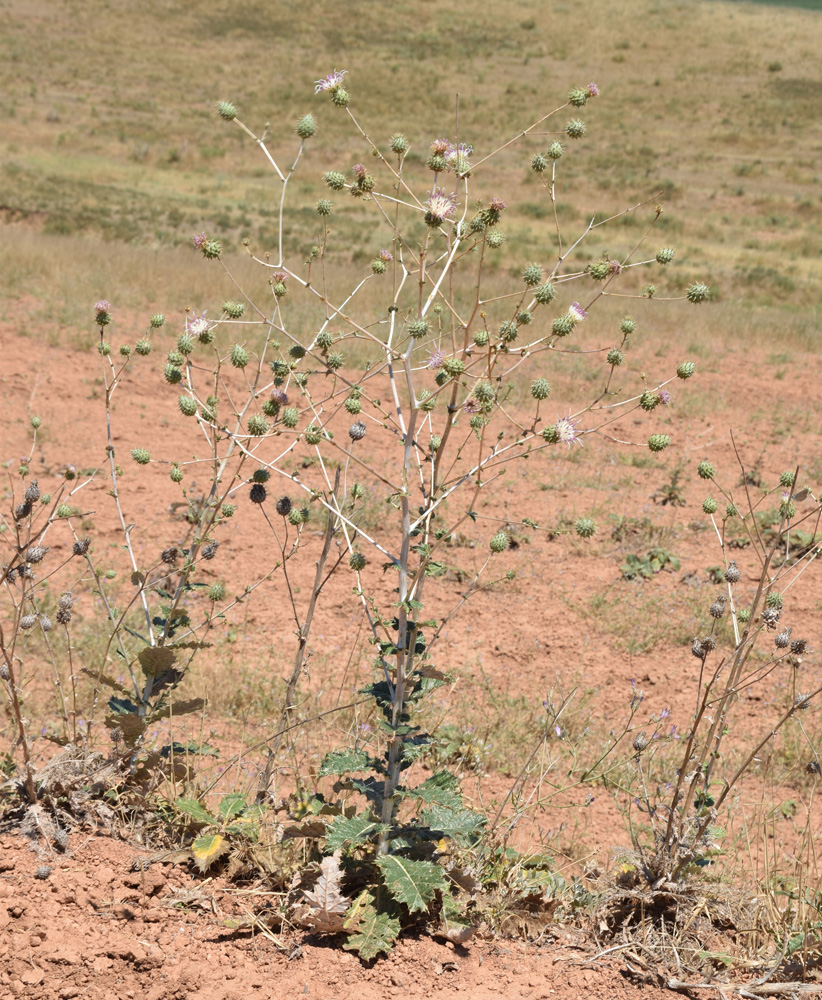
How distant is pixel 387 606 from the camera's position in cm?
265

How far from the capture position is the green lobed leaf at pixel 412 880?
2270 mm

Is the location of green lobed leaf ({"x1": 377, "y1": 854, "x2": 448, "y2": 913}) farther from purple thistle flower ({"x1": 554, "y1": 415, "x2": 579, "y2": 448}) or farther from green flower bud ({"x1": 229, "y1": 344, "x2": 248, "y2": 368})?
green flower bud ({"x1": 229, "y1": 344, "x2": 248, "y2": 368})

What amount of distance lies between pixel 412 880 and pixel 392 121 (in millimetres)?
40514

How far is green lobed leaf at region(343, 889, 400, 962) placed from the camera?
231cm

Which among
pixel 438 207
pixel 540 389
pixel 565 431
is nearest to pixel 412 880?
pixel 565 431

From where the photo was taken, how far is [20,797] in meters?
2.79

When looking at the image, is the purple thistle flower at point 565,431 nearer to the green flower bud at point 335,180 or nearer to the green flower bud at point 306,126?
the green flower bud at point 335,180

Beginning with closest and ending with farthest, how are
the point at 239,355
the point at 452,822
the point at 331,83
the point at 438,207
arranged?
the point at 438,207
the point at 452,822
the point at 331,83
the point at 239,355

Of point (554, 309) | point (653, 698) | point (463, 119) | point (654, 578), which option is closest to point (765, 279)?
point (554, 309)

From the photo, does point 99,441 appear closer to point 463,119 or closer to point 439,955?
point 439,955

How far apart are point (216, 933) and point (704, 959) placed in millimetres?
1355

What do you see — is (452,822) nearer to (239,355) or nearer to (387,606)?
(387,606)

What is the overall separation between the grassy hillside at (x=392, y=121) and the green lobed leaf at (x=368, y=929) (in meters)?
8.91

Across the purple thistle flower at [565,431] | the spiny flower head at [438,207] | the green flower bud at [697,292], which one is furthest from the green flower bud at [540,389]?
the green flower bud at [697,292]
